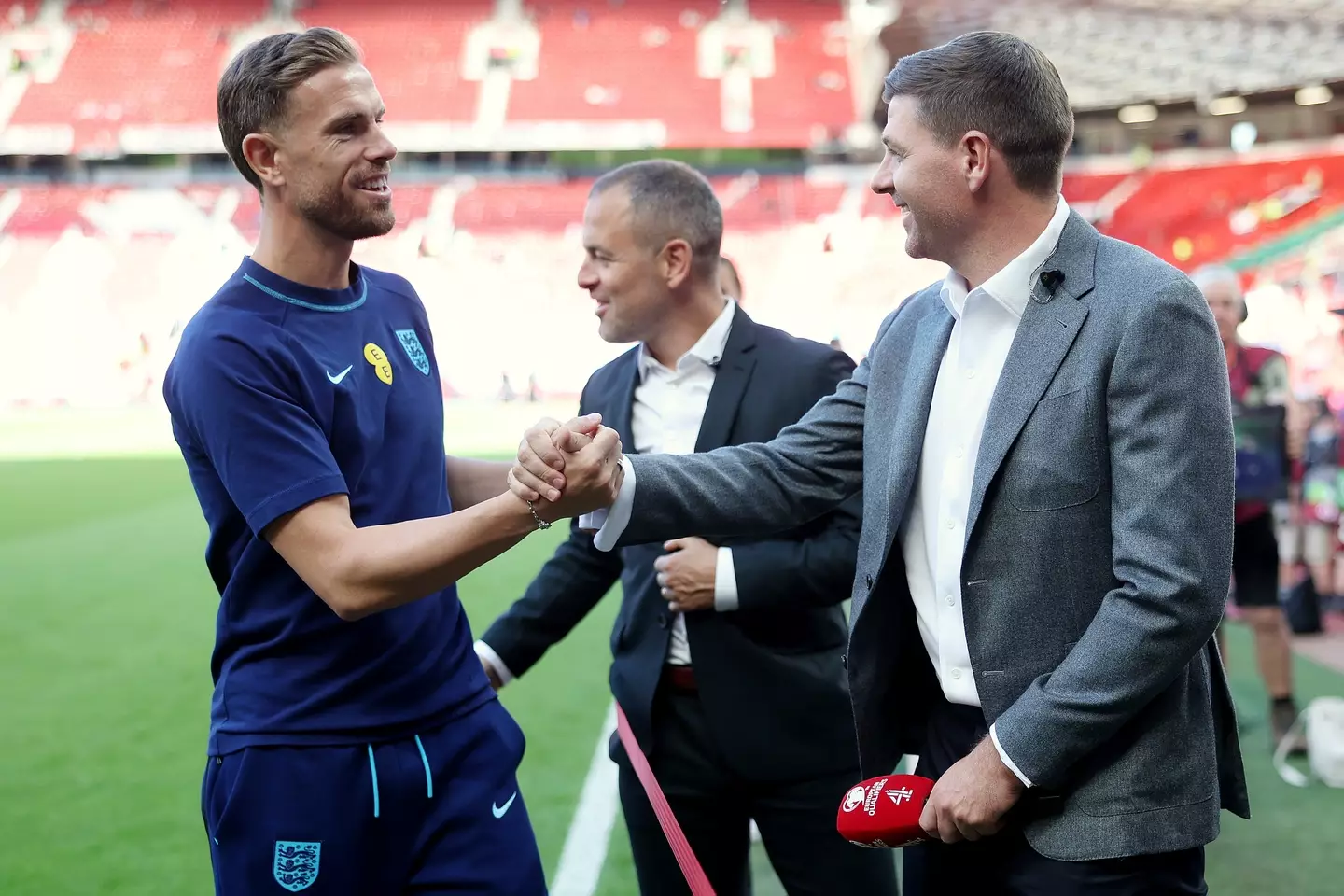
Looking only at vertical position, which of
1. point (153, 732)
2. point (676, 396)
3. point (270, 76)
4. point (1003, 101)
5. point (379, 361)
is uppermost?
point (270, 76)

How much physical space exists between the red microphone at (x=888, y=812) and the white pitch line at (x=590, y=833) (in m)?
1.74

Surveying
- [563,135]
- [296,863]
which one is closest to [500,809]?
[296,863]

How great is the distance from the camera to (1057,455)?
1794mm

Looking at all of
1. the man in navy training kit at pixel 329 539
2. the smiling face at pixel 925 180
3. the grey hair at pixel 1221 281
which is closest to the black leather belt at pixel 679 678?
the man in navy training kit at pixel 329 539

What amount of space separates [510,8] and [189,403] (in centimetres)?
3668

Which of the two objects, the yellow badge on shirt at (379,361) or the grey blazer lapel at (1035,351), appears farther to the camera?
the yellow badge on shirt at (379,361)

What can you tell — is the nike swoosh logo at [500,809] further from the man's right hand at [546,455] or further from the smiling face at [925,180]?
the smiling face at [925,180]

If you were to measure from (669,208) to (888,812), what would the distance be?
1.53 metres

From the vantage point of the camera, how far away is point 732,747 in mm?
2672

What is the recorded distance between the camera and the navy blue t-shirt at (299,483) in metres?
1.98

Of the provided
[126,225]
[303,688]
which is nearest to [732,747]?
[303,688]

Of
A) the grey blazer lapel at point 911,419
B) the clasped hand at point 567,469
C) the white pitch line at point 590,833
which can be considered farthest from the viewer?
the white pitch line at point 590,833

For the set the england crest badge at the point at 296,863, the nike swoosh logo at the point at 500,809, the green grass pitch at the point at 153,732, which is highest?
the england crest badge at the point at 296,863

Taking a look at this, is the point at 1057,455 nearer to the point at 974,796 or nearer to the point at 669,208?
the point at 974,796
